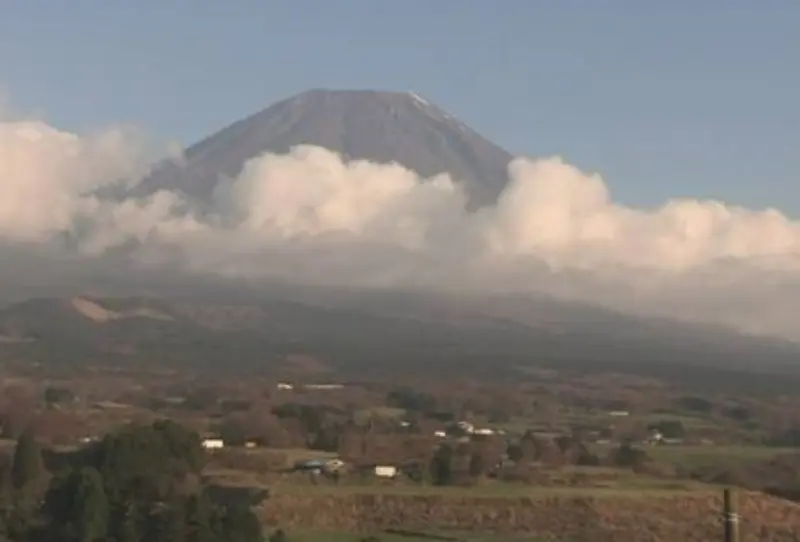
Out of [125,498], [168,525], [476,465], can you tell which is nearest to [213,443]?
[476,465]

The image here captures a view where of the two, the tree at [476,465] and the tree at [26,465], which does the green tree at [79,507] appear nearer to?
the tree at [26,465]

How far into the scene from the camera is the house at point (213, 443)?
1816 inches

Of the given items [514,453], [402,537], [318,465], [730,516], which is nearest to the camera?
[730,516]

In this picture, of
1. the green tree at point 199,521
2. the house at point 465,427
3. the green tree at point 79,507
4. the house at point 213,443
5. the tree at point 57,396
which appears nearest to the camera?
the green tree at point 199,521

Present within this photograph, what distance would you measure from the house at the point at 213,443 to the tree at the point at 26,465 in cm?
784

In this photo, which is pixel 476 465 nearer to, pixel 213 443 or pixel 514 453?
pixel 514 453

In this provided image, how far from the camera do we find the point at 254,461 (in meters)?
44.2

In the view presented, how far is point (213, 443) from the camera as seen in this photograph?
160 ft

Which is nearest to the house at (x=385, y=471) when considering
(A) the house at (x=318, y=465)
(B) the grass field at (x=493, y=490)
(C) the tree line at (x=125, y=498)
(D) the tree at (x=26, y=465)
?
(A) the house at (x=318, y=465)

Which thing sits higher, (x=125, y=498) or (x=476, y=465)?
(x=125, y=498)

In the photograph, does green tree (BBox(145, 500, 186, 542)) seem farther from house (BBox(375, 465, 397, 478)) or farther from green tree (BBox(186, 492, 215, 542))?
house (BBox(375, 465, 397, 478))

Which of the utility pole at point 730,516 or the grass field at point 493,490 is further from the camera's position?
the grass field at point 493,490

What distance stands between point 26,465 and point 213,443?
12.7m

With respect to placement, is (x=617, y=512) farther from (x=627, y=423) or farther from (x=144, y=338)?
(x=144, y=338)
